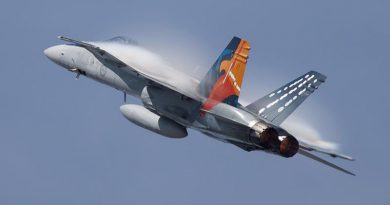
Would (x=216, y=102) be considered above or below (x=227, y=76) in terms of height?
below

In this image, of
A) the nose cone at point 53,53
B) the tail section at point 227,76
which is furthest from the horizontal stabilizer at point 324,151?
the nose cone at point 53,53

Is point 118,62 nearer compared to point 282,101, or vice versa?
point 282,101

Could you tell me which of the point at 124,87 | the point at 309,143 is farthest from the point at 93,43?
the point at 309,143

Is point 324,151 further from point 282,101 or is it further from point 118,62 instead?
point 118,62

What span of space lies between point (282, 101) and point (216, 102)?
1.83 metres

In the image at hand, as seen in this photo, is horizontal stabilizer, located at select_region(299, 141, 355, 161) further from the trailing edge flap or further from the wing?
the trailing edge flap

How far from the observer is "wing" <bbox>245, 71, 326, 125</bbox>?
32969 mm

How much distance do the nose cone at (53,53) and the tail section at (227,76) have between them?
636 centimetres

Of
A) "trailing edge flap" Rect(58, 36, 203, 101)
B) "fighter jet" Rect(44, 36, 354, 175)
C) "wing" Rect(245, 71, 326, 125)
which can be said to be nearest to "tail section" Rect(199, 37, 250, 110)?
"fighter jet" Rect(44, 36, 354, 175)

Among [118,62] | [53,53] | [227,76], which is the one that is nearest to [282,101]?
[227,76]

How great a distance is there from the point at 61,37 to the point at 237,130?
6.29m

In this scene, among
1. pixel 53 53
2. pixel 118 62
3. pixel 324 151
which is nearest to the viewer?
pixel 324 151

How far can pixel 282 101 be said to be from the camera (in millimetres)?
33156

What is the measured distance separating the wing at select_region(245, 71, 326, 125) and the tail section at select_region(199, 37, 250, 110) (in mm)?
663
